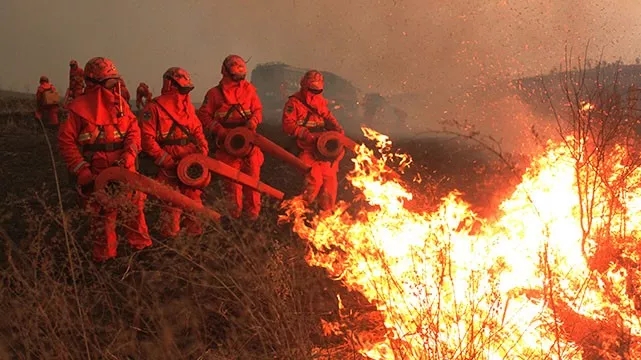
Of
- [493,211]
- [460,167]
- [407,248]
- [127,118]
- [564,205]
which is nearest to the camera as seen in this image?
[407,248]

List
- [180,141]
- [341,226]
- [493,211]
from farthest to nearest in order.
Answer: [493,211] → [180,141] → [341,226]

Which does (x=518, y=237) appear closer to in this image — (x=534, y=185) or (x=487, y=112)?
(x=534, y=185)

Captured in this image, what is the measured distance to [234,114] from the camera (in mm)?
6945

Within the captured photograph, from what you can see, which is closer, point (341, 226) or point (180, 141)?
point (341, 226)

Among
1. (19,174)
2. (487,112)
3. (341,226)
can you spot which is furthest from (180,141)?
(487,112)

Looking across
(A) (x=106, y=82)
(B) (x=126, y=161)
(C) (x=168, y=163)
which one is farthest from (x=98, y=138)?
(C) (x=168, y=163)

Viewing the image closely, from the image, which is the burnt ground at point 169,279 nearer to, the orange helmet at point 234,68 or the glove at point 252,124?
the glove at point 252,124

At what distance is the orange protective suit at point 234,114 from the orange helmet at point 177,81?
2.23 ft

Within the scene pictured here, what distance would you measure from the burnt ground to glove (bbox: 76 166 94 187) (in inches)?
14.9

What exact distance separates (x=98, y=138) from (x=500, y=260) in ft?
12.5

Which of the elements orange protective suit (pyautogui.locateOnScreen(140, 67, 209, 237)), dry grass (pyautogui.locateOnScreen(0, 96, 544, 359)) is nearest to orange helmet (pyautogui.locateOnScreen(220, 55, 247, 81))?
orange protective suit (pyautogui.locateOnScreen(140, 67, 209, 237))

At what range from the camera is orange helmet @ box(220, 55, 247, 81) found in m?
6.87

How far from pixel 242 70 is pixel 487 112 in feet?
52.1

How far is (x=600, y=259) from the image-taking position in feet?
14.9
